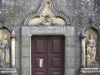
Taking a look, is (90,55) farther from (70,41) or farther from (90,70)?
(70,41)

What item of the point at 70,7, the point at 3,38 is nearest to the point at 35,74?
the point at 3,38

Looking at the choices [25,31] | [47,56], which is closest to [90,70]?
[47,56]

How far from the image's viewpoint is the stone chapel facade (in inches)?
302

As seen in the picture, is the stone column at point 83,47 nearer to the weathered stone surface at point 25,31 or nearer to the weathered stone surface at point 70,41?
the weathered stone surface at point 70,41

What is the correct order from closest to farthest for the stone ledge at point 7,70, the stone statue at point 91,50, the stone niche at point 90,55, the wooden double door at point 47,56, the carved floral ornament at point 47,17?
the stone ledge at point 7,70 → the stone niche at point 90,55 → the stone statue at point 91,50 → the carved floral ornament at point 47,17 → the wooden double door at point 47,56

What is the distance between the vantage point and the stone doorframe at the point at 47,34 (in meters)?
7.67

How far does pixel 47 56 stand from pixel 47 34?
36.7 inches

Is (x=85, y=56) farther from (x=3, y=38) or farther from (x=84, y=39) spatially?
(x=3, y=38)

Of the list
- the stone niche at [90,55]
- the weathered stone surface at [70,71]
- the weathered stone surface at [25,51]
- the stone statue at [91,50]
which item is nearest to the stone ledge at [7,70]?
the weathered stone surface at [25,51]

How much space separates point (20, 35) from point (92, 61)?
3140 millimetres

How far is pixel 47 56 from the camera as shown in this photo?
791 cm

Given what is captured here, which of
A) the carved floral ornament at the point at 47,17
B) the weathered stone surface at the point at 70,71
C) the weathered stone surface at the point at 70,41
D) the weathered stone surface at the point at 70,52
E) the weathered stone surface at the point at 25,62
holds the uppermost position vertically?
the carved floral ornament at the point at 47,17

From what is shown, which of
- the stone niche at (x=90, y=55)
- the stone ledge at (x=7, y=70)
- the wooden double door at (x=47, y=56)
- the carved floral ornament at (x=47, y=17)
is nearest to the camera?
the stone ledge at (x=7, y=70)

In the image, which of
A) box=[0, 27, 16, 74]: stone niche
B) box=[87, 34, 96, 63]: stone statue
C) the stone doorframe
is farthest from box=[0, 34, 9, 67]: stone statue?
box=[87, 34, 96, 63]: stone statue
